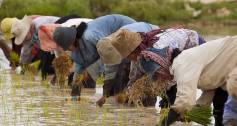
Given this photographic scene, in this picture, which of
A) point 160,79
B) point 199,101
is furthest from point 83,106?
point 199,101

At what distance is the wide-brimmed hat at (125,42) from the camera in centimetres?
693

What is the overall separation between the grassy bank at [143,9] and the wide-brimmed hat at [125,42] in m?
19.0

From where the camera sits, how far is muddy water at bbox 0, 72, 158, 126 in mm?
7582

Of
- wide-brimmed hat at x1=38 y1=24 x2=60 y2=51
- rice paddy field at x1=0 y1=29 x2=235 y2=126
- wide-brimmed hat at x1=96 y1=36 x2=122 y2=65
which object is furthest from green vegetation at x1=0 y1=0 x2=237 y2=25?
wide-brimmed hat at x1=96 y1=36 x2=122 y2=65

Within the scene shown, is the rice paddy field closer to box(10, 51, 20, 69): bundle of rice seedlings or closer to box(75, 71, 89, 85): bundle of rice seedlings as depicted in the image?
box(75, 71, 89, 85): bundle of rice seedlings

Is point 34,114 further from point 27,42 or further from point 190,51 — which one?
point 27,42

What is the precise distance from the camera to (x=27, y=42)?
11.8 m

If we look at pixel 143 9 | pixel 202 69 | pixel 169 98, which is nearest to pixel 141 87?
pixel 169 98

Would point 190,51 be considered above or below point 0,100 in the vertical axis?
above

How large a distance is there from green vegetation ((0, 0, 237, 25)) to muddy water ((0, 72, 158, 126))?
52.3ft

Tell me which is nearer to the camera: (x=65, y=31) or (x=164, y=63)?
(x=164, y=63)

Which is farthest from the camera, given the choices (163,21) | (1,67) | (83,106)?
(163,21)

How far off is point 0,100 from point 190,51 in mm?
3723

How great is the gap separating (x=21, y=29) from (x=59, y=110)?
348 cm
